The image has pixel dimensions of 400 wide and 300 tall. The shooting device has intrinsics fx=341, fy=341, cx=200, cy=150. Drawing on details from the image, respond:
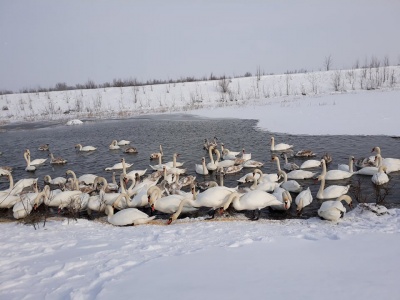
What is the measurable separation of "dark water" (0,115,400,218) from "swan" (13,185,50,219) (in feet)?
12.6

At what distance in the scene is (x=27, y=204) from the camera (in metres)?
8.96

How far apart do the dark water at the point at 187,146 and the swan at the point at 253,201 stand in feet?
1.26

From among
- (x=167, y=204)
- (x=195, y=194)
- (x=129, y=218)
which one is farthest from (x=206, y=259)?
(x=195, y=194)

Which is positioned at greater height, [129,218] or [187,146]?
[187,146]

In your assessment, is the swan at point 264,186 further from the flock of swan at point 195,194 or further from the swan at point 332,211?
the swan at point 332,211

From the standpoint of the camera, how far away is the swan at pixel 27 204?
8.87 metres

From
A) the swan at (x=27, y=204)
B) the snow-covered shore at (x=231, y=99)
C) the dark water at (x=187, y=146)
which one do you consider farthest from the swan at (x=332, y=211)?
the snow-covered shore at (x=231, y=99)

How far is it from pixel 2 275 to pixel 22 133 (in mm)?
26433

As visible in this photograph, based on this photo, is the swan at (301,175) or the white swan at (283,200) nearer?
the white swan at (283,200)

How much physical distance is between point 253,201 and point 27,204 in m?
5.86

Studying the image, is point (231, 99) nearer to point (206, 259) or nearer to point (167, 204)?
point (167, 204)

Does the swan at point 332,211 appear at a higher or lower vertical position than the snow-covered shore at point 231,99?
lower

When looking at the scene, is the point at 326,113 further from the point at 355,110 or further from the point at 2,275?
the point at 2,275

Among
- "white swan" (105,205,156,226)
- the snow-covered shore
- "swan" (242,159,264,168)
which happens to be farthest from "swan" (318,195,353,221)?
the snow-covered shore
